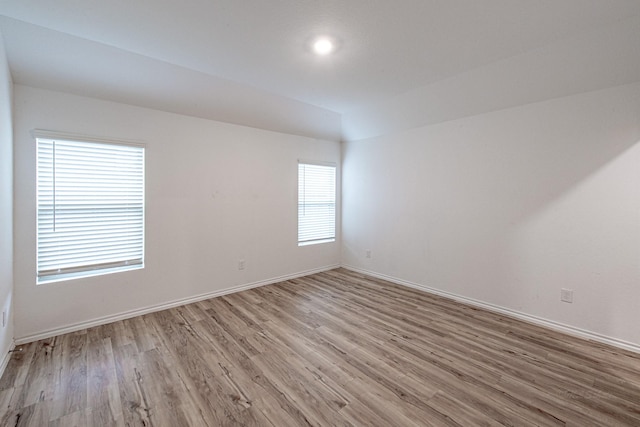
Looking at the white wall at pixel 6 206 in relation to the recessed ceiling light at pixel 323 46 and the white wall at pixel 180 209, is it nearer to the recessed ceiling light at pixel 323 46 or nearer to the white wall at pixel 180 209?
the white wall at pixel 180 209

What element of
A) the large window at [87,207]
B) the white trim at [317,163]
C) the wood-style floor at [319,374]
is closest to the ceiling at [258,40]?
the large window at [87,207]

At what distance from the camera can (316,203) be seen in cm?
493

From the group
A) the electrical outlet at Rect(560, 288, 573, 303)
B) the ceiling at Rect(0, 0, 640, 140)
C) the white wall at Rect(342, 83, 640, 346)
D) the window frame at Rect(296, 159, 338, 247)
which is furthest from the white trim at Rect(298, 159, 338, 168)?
the electrical outlet at Rect(560, 288, 573, 303)

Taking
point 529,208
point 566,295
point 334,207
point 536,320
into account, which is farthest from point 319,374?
point 334,207

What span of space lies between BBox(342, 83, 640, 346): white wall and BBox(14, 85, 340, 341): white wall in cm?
172

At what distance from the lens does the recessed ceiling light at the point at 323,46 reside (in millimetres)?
2305

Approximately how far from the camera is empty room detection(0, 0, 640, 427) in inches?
75.1

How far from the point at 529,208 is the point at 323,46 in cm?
277

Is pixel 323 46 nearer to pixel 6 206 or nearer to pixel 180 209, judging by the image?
pixel 180 209

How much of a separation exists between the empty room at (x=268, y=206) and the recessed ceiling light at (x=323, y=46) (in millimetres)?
99

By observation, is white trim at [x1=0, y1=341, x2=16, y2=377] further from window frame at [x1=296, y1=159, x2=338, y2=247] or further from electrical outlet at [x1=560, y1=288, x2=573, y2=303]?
electrical outlet at [x1=560, y1=288, x2=573, y2=303]

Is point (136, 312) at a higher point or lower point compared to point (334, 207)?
lower

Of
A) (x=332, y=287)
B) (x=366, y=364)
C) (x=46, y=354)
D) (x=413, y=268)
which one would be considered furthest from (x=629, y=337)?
(x=46, y=354)

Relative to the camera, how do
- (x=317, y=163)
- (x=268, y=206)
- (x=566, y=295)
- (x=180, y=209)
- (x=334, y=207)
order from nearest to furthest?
(x=566, y=295) → (x=180, y=209) → (x=268, y=206) → (x=317, y=163) → (x=334, y=207)
